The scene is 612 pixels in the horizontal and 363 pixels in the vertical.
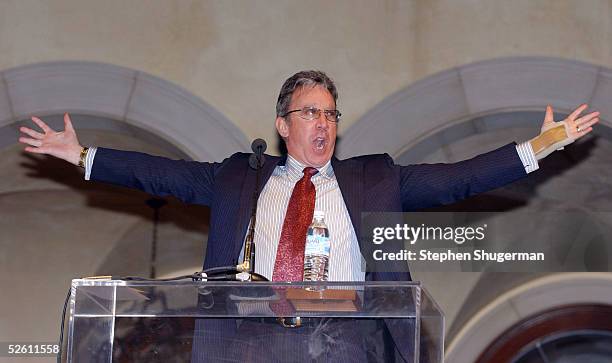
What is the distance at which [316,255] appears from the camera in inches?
108

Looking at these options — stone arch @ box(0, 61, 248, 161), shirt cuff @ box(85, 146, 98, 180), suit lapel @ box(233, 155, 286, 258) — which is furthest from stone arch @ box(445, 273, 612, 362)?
shirt cuff @ box(85, 146, 98, 180)

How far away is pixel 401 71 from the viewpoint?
5234 mm

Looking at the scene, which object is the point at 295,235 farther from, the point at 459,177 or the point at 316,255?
the point at 459,177

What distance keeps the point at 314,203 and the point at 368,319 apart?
0.72 metres

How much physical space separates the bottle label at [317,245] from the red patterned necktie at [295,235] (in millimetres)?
55

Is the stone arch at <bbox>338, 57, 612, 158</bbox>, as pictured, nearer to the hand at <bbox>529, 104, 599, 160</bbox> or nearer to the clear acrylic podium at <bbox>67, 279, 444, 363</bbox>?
the hand at <bbox>529, 104, 599, 160</bbox>

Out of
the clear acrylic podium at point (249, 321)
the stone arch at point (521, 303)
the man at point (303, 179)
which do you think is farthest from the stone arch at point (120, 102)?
the clear acrylic podium at point (249, 321)

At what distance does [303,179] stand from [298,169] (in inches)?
5.4

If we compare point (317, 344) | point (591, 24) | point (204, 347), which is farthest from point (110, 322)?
point (591, 24)

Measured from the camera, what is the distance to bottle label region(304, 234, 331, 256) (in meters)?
2.75

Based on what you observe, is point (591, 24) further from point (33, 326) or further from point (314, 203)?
point (33, 326)

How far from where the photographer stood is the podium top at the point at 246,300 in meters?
2.28

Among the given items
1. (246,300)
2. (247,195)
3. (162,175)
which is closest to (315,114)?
(247,195)

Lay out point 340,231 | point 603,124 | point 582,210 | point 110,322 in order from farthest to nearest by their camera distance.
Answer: point 582,210 → point 603,124 → point 340,231 → point 110,322
